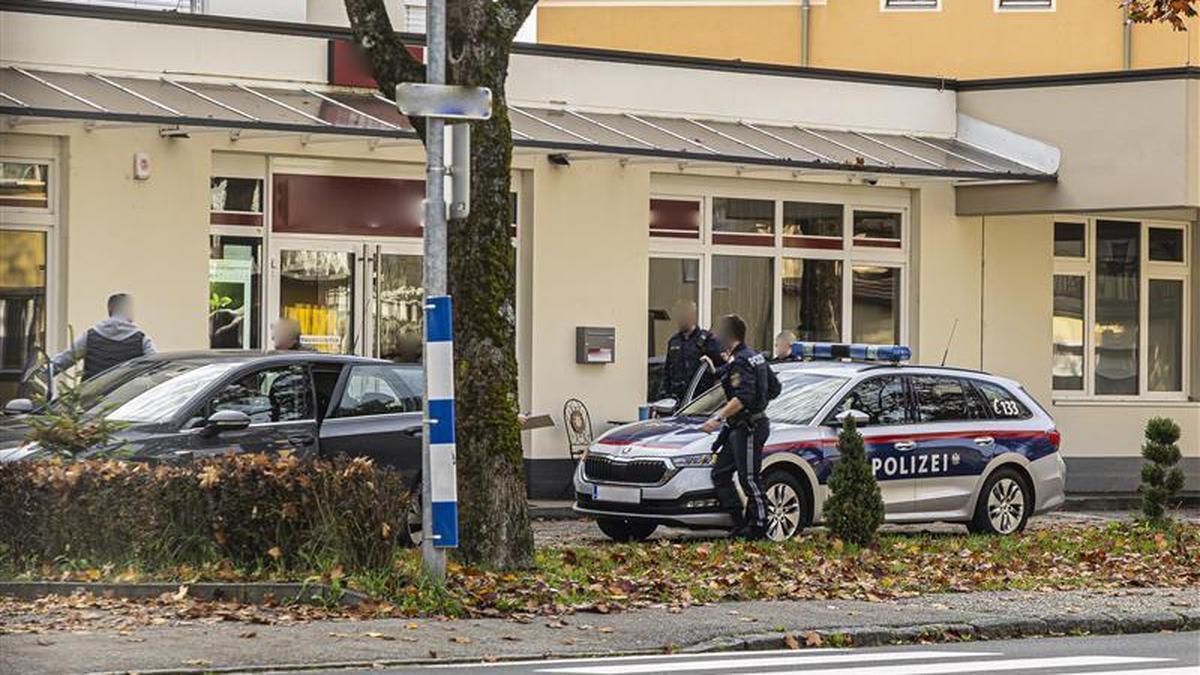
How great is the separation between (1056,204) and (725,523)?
9.69m

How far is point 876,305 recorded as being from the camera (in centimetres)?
2712

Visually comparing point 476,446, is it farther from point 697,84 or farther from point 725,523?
point 697,84

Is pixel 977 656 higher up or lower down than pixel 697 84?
lower down

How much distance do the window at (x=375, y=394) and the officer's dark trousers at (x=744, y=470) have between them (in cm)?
273

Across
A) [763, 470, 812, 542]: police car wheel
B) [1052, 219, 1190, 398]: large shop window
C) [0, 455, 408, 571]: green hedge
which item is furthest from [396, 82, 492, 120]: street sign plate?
[1052, 219, 1190, 398]: large shop window

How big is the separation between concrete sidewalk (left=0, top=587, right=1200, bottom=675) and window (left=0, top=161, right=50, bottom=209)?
9697 millimetres

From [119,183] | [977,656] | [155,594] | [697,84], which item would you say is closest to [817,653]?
[977,656]

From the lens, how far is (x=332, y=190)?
22.9 meters

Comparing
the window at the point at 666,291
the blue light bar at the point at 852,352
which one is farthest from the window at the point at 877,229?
the blue light bar at the point at 852,352

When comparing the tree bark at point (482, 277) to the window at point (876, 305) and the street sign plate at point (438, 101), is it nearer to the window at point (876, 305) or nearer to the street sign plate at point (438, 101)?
the street sign plate at point (438, 101)

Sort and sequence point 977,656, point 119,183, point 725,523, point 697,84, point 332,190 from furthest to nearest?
1. point 697,84
2. point 332,190
3. point 119,183
4. point 725,523
5. point 977,656

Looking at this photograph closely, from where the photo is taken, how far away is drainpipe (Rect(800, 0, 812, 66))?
1492 inches

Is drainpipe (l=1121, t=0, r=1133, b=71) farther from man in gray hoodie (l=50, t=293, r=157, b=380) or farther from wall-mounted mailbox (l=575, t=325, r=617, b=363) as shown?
man in gray hoodie (l=50, t=293, r=157, b=380)

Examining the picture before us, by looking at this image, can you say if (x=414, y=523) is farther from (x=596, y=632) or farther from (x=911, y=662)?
(x=911, y=662)
